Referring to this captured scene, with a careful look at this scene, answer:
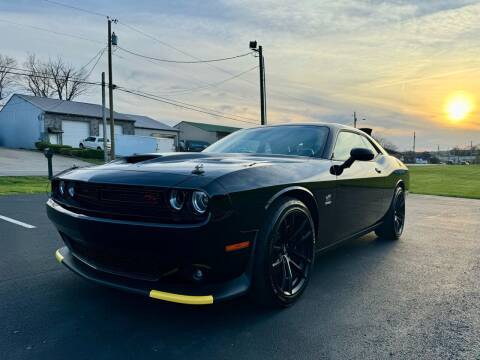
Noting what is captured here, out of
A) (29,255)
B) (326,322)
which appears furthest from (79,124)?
(326,322)

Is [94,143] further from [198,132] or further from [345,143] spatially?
[345,143]

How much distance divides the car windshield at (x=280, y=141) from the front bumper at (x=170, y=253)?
4.70 ft

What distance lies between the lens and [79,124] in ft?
127

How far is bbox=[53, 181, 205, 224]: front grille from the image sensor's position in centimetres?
220

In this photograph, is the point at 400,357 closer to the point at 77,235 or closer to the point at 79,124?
the point at 77,235

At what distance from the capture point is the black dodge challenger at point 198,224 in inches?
85.8

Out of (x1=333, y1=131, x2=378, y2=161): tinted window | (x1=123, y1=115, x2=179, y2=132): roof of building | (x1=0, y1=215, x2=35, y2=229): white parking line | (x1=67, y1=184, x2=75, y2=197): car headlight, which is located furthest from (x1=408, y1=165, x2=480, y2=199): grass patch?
(x1=123, y1=115, x2=179, y2=132): roof of building

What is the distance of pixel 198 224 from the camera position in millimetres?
2141

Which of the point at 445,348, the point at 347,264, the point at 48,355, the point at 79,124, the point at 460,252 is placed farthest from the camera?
the point at 79,124

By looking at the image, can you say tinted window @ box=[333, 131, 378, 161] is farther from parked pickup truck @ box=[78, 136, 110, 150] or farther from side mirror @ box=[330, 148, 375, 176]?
parked pickup truck @ box=[78, 136, 110, 150]

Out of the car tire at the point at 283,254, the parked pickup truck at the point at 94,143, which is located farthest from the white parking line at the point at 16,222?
the parked pickup truck at the point at 94,143

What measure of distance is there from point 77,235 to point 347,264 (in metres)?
2.58

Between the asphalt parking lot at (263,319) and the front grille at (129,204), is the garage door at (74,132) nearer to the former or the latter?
the asphalt parking lot at (263,319)

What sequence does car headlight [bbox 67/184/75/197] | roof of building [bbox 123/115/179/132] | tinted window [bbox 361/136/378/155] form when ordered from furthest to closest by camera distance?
1. roof of building [bbox 123/115/179/132]
2. tinted window [bbox 361/136/378/155]
3. car headlight [bbox 67/184/75/197]
